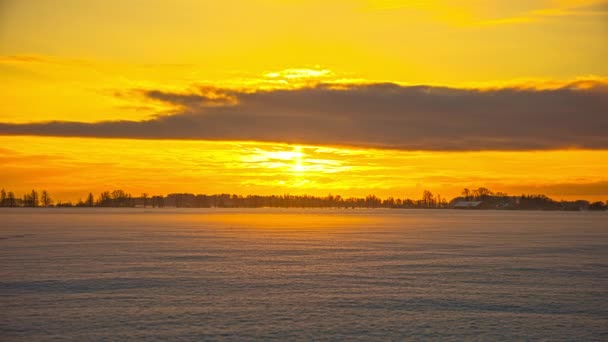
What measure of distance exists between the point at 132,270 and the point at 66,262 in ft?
21.0

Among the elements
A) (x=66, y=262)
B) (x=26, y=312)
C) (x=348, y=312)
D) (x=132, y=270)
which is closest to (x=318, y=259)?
(x=132, y=270)

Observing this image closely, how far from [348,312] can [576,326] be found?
27.3 ft

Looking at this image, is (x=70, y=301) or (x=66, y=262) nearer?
(x=70, y=301)

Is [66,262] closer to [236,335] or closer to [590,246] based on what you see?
[236,335]

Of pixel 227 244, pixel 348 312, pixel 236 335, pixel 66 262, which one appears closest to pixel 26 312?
pixel 236 335

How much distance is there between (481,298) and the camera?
1153 inches

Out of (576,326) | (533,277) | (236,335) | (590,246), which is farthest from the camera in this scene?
(590,246)

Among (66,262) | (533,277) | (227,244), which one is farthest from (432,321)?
(227,244)

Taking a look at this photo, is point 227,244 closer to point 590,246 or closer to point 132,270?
point 132,270

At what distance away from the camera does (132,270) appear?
39000 millimetres

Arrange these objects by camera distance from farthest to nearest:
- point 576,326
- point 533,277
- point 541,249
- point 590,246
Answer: point 590,246, point 541,249, point 533,277, point 576,326

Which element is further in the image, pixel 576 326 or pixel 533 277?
pixel 533 277

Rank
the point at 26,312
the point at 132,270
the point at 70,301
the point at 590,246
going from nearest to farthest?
the point at 26,312 → the point at 70,301 → the point at 132,270 → the point at 590,246

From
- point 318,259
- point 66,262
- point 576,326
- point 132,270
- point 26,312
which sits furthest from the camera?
point 318,259
